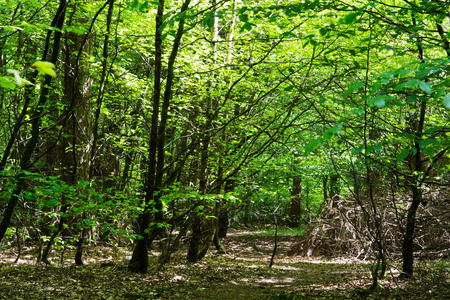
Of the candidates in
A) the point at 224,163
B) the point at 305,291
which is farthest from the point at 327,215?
the point at 305,291

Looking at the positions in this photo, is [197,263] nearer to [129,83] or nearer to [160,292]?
[160,292]

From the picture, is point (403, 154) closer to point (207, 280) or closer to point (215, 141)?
point (207, 280)

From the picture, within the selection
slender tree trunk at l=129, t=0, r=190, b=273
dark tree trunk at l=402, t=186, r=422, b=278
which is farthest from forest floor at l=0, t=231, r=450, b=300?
slender tree trunk at l=129, t=0, r=190, b=273

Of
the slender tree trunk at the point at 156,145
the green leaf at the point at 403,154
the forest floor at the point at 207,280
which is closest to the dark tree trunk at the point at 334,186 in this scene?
the forest floor at the point at 207,280

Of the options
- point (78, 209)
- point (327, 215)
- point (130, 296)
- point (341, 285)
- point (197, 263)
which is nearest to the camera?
point (78, 209)

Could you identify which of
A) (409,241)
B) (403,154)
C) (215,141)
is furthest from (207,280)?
(403,154)

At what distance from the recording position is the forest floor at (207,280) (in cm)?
512

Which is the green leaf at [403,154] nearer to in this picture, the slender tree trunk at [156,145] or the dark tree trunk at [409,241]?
the dark tree trunk at [409,241]

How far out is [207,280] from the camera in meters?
6.84

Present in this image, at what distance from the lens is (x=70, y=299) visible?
4.64m

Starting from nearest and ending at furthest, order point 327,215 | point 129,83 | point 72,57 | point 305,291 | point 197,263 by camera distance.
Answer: point 305,291 → point 129,83 → point 72,57 → point 197,263 → point 327,215

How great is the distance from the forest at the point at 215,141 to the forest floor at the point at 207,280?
0.15 feet

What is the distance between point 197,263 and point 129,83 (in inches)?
181

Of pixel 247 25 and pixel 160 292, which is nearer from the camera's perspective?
pixel 247 25
